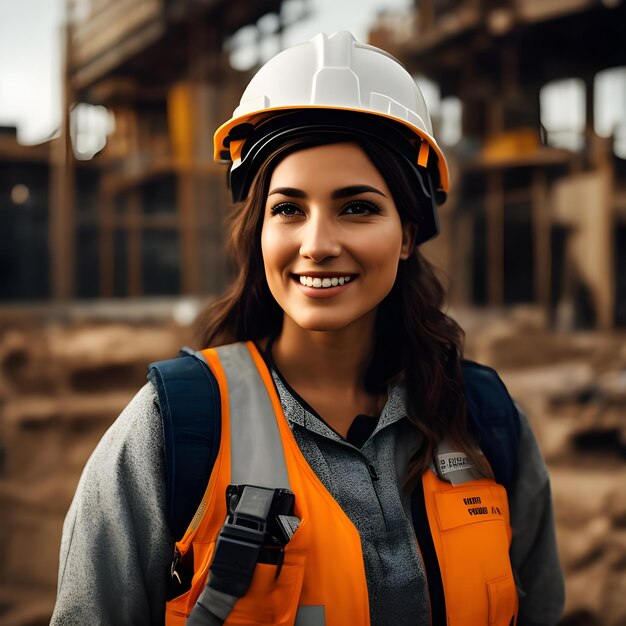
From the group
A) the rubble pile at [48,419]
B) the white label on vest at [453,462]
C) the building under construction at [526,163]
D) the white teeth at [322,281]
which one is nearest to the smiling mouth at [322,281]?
the white teeth at [322,281]

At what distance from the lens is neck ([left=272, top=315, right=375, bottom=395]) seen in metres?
2.01

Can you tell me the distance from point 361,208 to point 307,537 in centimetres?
86

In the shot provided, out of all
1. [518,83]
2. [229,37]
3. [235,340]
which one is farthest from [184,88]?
[235,340]

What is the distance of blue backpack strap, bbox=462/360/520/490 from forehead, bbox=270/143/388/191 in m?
0.75

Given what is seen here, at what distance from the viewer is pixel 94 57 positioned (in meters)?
14.5

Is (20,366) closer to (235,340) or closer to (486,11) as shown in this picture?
(235,340)

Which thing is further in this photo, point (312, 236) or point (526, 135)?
point (526, 135)

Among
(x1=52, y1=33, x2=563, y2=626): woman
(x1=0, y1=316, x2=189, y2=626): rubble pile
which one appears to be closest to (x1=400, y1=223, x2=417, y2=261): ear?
(x1=52, y1=33, x2=563, y2=626): woman

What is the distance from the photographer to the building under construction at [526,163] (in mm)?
12961

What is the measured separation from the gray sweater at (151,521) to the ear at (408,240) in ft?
1.68

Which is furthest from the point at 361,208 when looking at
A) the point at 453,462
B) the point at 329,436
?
the point at 453,462

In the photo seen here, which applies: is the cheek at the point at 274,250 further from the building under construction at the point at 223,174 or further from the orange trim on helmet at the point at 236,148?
the building under construction at the point at 223,174

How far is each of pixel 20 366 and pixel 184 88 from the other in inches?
273

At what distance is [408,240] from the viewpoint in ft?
6.84
